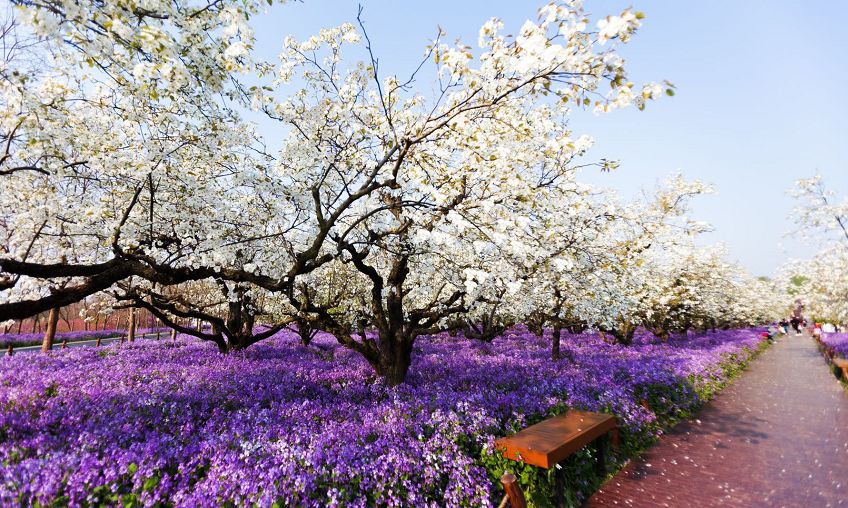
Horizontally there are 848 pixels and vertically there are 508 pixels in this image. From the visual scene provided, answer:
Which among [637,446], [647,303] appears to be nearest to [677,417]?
[637,446]

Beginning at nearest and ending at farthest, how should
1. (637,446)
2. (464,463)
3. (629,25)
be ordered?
(629,25), (464,463), (637,446)

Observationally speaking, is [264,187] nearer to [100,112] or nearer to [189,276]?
[189,276]

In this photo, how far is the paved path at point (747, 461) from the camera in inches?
298

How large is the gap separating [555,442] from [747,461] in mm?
5897

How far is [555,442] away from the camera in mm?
6852

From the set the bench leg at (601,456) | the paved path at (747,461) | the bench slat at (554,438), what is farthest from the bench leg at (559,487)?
the bench leg at (601,456)

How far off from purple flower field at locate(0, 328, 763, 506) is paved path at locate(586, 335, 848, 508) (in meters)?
0.91

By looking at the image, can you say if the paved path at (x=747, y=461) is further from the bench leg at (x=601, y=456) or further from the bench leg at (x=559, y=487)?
the bench leg at (x=559, y=487)

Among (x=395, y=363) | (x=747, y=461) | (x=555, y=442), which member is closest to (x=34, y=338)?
(x=395, y=363)

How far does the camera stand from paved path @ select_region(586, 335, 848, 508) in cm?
756

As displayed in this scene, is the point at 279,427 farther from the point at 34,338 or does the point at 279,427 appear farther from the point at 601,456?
the point at 34,338

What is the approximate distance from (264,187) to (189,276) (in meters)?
2.83

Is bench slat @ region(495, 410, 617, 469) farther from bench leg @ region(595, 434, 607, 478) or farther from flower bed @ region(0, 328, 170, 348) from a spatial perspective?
flower bed @ region(0, 328, 170, 348)

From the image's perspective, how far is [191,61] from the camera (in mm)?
5676
